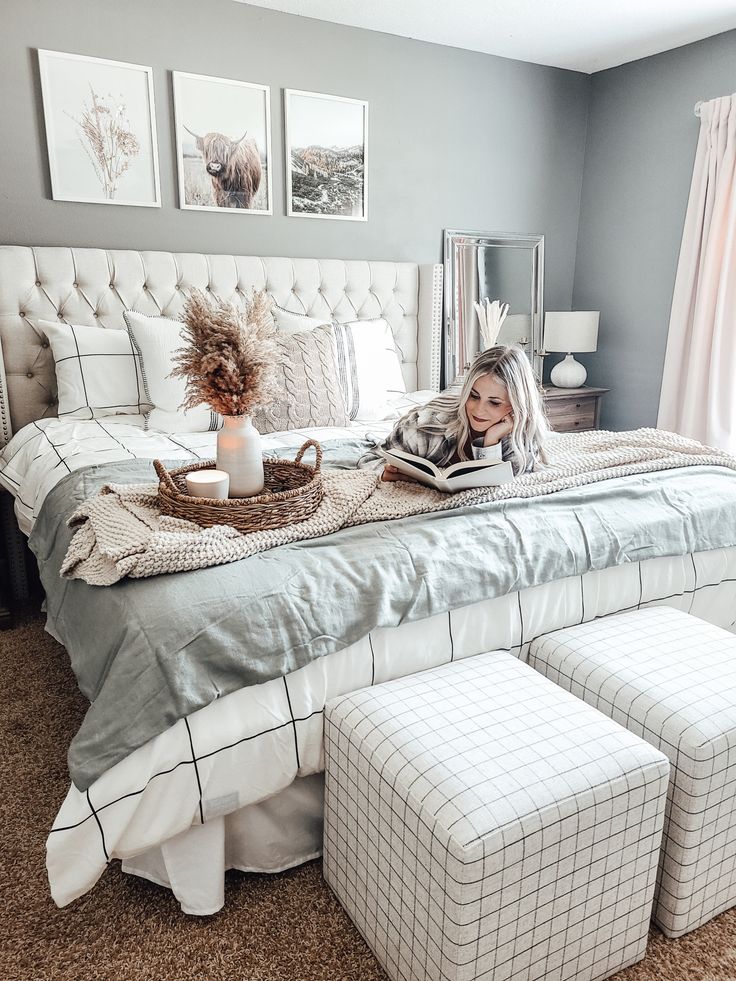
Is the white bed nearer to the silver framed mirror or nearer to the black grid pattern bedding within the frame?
the black grid pattern bedding

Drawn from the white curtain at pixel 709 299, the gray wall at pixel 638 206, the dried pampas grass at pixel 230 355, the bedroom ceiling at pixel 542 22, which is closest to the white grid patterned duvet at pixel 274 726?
the dried pampas grass at pixel 230 355

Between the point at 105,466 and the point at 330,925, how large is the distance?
4.24 feet

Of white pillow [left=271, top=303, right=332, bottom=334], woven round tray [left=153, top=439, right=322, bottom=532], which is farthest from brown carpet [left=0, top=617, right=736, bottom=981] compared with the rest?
white pillow [left=271, top=303, right=332, bottom=334]

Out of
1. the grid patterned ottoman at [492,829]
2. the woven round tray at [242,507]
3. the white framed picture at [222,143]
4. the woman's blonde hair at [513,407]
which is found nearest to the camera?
the grid patterned ottoman at [492,829]

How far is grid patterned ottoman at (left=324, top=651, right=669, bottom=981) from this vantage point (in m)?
1.11

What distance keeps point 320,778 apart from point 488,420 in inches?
37.6

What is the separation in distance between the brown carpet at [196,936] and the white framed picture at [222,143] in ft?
8.49

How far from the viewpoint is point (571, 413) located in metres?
4.04

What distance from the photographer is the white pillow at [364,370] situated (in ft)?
9.66

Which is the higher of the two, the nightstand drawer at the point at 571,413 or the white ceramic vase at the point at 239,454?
the white ceramic vase at the point at 239,454

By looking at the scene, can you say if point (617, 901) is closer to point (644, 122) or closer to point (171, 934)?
point (171, 934)

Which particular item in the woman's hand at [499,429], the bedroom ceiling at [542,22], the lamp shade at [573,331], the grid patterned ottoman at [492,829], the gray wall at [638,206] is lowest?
the grid patterned ottoman at [492,829]

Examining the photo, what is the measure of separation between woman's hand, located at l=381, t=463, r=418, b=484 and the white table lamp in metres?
2.35

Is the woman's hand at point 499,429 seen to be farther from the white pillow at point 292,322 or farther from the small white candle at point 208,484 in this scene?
the white pillow at point 292,322
